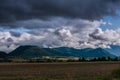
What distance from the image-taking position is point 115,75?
42406 millimetres

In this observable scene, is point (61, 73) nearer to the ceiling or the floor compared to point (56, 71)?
nearer to the floor

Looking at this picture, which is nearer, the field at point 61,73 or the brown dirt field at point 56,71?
the field at point 61,73

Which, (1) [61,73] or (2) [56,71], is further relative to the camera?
(2) [56,71]

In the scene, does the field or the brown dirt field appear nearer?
the field
